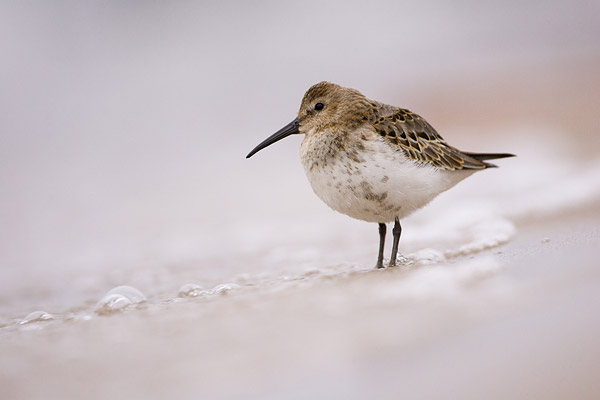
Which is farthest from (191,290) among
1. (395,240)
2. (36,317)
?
(395,240)

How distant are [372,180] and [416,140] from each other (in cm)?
41

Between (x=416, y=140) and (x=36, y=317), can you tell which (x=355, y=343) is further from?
(x=36, y=317)

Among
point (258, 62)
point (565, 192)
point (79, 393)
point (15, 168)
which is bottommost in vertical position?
point (79, 393)

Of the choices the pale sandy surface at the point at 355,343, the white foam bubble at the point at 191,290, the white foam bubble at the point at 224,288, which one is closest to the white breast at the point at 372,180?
the pale sandy surface at the point at 355,343

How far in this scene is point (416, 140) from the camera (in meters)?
3.23

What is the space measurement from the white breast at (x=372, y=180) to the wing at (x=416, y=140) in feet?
0.18

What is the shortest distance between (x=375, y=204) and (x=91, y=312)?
1.42 m

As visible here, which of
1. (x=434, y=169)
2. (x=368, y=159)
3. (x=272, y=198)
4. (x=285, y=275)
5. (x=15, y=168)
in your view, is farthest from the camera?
(x=15, y=168)

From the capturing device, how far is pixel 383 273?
300 cm

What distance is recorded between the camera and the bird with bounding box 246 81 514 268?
3.00m

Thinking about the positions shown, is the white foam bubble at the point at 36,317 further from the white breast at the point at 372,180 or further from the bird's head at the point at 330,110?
the bird's head at the point at 330,110

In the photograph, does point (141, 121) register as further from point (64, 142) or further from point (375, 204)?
point (375, 204)

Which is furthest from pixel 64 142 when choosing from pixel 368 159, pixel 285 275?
pixel 368 159

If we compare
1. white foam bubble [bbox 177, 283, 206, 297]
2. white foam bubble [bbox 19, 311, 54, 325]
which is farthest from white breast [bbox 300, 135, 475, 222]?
white foam bubble [bbox 19, 311, 54, 325]
